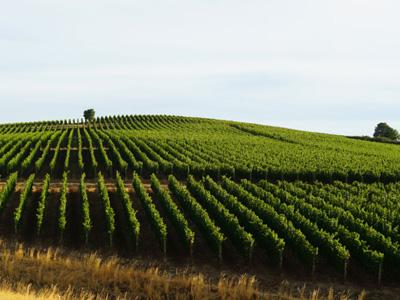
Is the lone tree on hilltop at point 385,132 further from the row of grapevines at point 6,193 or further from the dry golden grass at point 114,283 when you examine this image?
the dry golden grass at point 114,283

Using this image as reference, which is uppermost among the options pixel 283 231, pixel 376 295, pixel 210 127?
pixel 210 127

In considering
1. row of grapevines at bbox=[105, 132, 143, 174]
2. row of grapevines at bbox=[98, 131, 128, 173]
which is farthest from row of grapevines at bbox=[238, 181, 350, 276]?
row of grapevines at bbox=[98, 131, 128, 173]

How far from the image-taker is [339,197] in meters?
35.7

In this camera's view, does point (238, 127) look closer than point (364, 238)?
No

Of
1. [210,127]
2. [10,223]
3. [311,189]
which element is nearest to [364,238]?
[311,189]

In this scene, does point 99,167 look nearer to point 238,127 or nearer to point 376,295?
point 376,295

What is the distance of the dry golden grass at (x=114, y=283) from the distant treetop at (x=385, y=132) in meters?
119

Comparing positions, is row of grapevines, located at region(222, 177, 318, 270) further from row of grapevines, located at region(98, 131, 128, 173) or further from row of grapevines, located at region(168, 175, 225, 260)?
row of grapevines, located at region(98, 131, 128, 173)

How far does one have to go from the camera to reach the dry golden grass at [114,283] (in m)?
18.7

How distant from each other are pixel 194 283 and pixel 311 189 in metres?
21.9

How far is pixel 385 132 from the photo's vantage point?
433ft

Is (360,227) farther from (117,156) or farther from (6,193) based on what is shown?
(117,156)

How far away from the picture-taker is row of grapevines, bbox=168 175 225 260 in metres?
24.8

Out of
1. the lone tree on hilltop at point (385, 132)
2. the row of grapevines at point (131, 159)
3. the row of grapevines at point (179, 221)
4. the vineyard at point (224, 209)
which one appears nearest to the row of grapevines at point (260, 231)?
the vineyard at point (224, 209)
